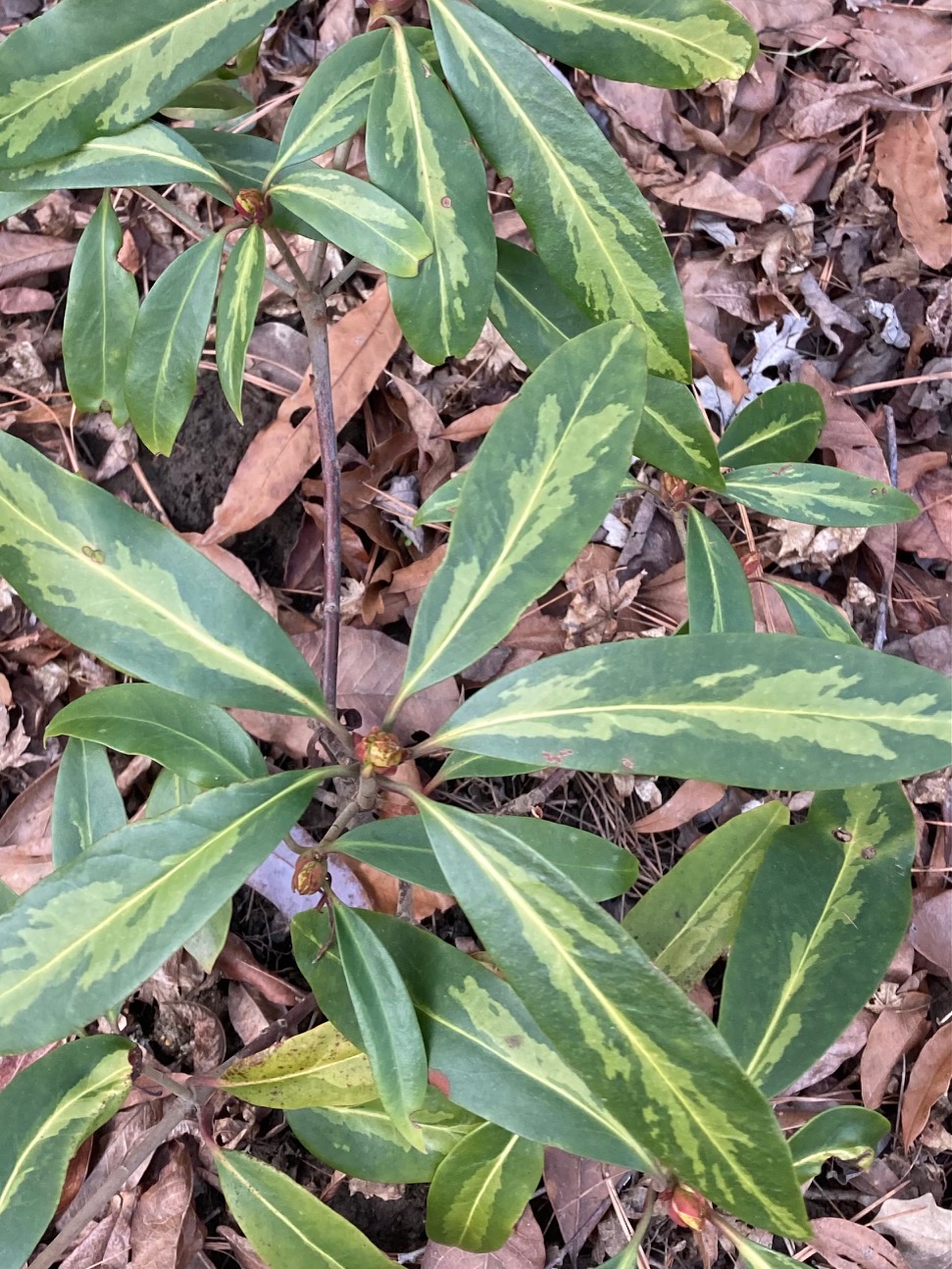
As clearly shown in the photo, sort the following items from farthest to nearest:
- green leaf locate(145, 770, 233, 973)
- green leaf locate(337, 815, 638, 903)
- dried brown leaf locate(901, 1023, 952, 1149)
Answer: dried brown leaf locate(901, 1023, 952, 1149) < green leaf locate(145, 770, 233, 973) < green leaf locate(337, 815, 638, 903)

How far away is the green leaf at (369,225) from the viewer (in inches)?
28.2

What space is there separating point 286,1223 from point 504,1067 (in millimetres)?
338

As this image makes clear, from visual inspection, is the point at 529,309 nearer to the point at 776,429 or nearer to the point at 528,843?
the point at 776,429

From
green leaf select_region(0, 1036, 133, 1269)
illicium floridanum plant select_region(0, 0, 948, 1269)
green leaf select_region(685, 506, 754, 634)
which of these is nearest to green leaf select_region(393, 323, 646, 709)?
illicium floridanum plant select_region(0, 0, 948, 1269)

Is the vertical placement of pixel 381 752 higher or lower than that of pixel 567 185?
lower

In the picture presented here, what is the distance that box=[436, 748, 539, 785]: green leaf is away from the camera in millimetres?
752

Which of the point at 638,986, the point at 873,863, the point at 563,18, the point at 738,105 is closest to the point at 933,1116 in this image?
the point at 873,863

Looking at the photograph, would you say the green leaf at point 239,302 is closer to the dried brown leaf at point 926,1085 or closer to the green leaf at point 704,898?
the green leaf at point 704,898

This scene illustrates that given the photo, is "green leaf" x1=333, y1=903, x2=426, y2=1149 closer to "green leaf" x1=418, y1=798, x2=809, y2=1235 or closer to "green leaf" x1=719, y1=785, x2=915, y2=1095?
"green leaf" x1=418, y1=798, x2=809, y2=1235

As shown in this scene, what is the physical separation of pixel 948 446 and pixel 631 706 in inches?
40.8

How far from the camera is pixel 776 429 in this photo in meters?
1.07

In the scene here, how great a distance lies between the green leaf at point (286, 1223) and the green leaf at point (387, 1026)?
25 cm

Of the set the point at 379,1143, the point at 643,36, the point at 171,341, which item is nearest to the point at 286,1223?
the point at 379,1143

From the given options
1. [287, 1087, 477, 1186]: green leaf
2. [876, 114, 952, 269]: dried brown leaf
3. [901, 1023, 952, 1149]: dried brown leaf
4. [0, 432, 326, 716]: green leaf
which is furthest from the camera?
[876, 114, 952, 269]: dried brown leaf
